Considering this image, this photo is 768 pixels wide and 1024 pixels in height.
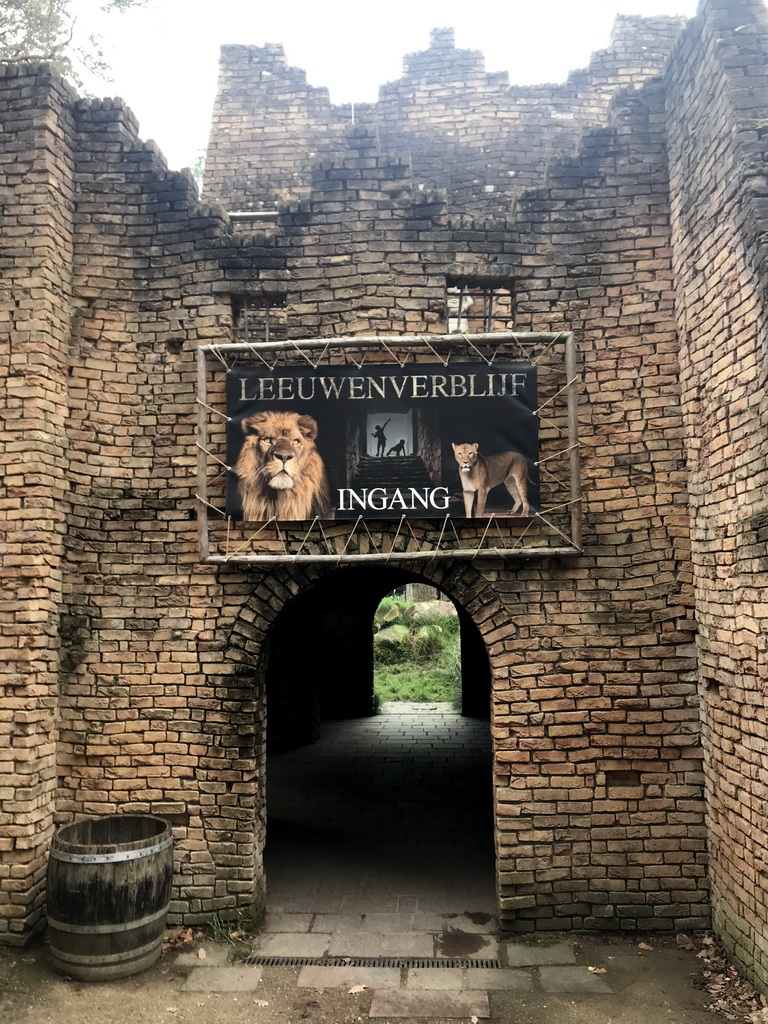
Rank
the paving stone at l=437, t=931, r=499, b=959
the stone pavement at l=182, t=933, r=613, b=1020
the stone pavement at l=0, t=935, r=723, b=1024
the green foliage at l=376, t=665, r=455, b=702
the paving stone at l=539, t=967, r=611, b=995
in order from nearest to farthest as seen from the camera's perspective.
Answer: the stone pavement at l=0, t=935, r=723, b=1024 < the stone pavement at l=182, t=933, r=613, b=1020 < the paving stone at l=539, t=967, r=611, b=995 < the paving stone at l=437, t=931, r=499, b=959 < the green foliage at l=376, t=665, r=455, b=702

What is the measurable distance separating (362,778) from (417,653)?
9.29 m

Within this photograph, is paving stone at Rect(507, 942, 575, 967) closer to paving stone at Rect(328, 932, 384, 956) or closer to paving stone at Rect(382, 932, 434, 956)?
paving stone at Rect(382, 932, 434, 956)

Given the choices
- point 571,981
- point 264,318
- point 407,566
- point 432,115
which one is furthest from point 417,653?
point 571,981

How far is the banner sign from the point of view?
218 inches

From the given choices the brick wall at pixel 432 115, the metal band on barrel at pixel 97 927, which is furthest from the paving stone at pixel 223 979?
the brick wall at pixel 432 115

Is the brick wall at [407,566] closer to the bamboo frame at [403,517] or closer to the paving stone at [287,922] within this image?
the bamboo frame at [403,517]

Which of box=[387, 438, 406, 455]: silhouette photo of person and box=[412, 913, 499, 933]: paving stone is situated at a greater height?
box=[387, 438, 406, 455]: silhouette photo of person

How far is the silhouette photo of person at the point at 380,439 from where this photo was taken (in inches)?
221

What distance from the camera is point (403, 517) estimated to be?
5.51 metres

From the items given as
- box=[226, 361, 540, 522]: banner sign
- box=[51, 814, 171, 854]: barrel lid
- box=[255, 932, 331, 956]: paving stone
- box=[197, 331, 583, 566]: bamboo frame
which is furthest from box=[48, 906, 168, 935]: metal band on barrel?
box=[226, 361, 540, 522]: banner sign

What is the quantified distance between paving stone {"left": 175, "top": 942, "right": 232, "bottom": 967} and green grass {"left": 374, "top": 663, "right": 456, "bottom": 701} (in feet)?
32.9

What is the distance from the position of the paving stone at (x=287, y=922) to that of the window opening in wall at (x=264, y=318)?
4572 millimetres

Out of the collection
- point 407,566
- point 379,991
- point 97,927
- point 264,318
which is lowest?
point 379,991

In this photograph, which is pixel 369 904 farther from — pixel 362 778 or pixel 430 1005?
pixel 362 778
